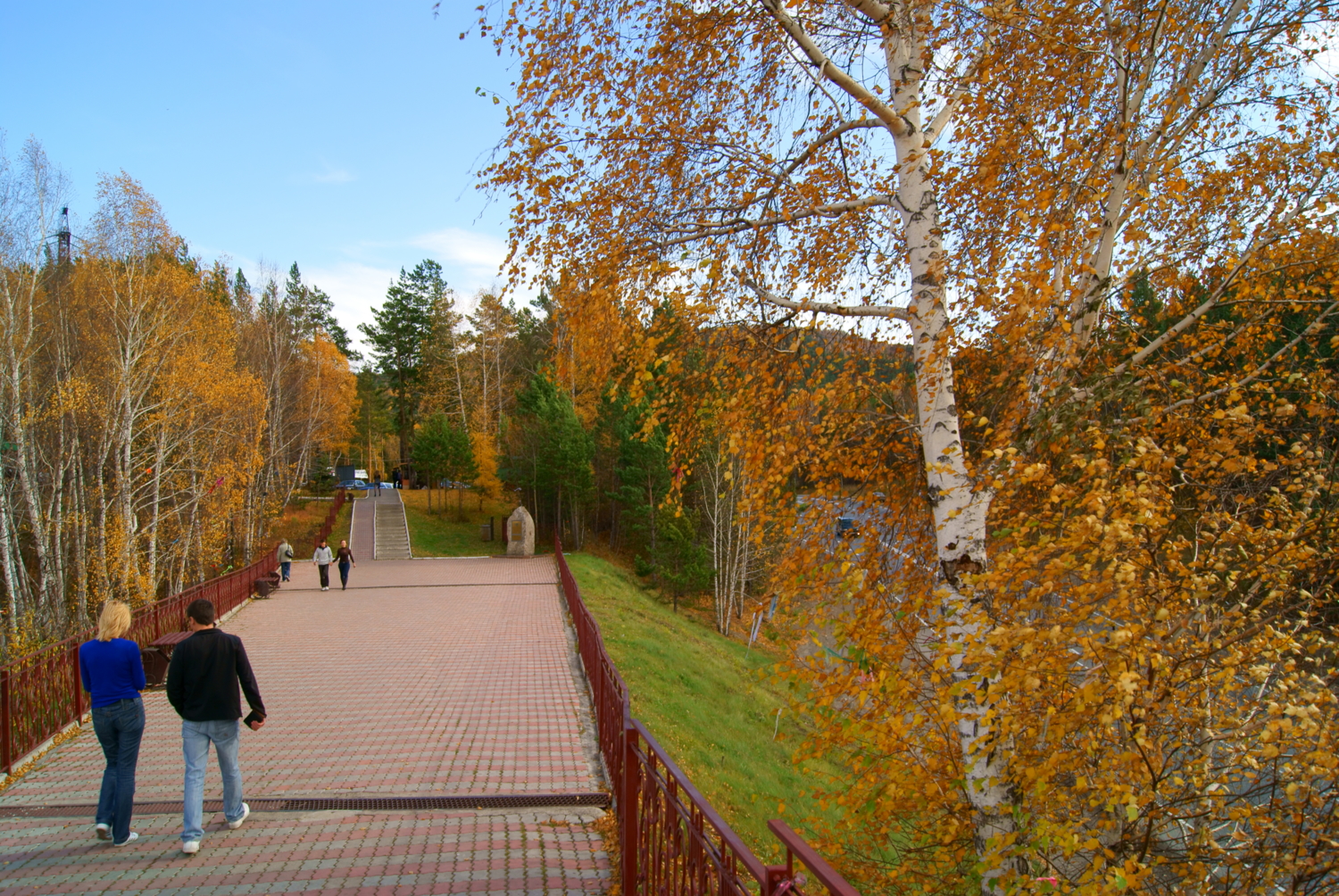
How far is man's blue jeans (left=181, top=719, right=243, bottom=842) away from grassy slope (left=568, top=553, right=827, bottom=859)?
3.56 metres

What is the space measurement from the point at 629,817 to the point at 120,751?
133 inches

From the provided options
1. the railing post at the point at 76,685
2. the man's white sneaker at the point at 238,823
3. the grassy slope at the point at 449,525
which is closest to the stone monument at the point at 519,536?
the grassy slope at the point at 449,525

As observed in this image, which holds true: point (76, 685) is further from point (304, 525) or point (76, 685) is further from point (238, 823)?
point (304, 525)

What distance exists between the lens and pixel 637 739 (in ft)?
14.5

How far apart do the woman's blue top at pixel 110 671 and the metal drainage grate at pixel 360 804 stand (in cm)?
135

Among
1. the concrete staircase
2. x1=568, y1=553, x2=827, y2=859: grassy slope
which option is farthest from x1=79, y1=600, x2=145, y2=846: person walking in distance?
the concrete staircase

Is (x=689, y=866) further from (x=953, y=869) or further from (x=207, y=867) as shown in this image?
(x=207, y=867)

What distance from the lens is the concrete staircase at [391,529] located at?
3344cm

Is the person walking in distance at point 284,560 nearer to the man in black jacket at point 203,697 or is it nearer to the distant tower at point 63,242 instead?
the distant tower at point 63,242

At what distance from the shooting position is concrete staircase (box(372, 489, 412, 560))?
110 ft

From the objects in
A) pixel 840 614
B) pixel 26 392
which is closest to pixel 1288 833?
pixel 840 614

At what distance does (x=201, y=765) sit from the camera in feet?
16.1

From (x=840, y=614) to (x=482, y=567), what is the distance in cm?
2468

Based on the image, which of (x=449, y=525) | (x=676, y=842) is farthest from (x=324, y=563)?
(x=676, y=842)
